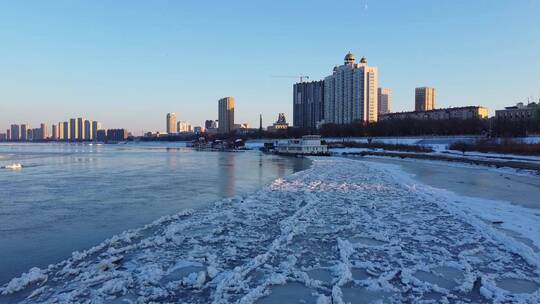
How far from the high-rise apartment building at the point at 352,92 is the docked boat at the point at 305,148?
7850 cm

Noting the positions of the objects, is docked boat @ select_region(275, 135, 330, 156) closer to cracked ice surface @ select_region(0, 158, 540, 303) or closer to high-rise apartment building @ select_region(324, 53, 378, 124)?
cracked ice surface @ select_region(0, 158, 540, 303)

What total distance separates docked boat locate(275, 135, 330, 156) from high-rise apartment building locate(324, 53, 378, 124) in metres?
78.5

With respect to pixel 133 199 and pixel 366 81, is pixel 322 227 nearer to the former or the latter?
pixel 133 199

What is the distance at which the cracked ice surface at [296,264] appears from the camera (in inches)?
257

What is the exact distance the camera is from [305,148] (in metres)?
90.6

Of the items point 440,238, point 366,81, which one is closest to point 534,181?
point 440,238

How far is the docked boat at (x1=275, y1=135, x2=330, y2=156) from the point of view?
8888 cm

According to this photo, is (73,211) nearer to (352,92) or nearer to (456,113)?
(456,113)

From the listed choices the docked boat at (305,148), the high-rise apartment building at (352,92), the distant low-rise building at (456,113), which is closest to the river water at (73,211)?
the docked boat at (305,148)

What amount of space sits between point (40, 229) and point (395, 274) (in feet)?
30.9

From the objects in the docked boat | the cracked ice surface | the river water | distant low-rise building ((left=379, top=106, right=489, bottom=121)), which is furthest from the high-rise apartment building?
the cracked ice surface

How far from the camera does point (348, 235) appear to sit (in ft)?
35.3

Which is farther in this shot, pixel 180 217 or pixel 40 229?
pixel 180 217

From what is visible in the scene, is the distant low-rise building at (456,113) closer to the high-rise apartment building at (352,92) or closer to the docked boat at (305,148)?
the high-rise apartment building at (352,92)
